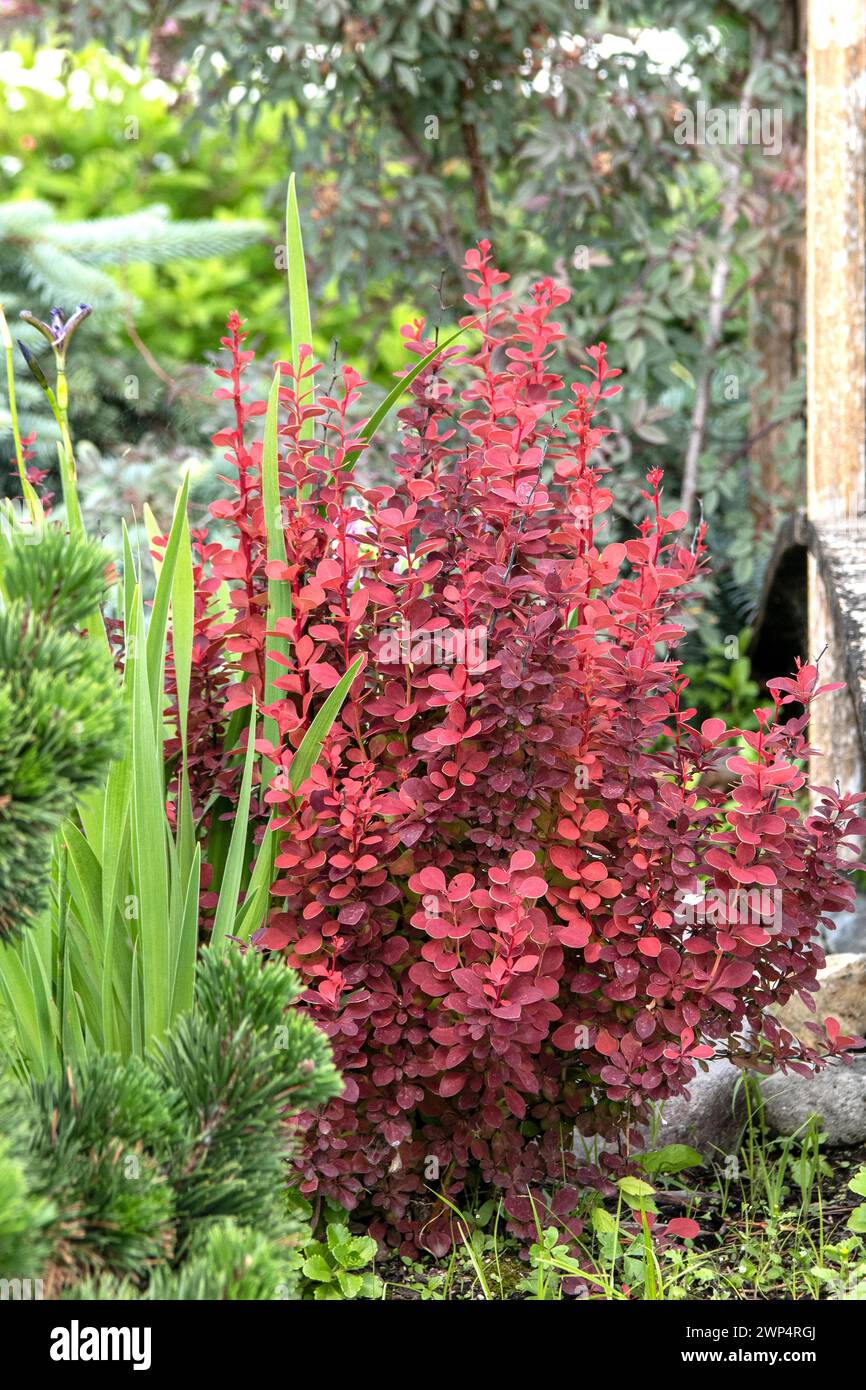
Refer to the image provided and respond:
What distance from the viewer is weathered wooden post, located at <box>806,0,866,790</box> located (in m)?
3.39

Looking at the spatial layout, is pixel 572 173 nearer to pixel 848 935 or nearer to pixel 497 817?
pixel 848 935

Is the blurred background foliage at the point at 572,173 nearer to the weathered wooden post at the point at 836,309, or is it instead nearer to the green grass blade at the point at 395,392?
the weathered wooden post at the point at 836,309

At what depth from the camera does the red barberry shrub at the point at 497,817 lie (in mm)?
1789

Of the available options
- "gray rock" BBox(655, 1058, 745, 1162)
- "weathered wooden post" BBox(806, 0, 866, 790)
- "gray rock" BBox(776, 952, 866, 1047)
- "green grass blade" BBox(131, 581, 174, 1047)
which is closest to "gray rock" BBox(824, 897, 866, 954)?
"weathered wooden post" BBox(806, 0, 866, 790)

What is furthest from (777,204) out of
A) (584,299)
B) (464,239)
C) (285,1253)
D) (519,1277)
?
(285,1253)

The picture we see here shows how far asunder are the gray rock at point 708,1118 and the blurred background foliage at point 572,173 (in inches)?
85.5

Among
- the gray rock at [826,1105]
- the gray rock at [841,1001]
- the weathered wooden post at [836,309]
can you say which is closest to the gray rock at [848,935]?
the weathered wooden post at [836,309]

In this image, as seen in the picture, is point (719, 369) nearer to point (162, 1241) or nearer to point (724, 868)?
point (724, 868)

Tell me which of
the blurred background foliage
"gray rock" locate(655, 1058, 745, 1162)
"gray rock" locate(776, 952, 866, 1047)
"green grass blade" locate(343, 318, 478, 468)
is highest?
the blurred background foliage

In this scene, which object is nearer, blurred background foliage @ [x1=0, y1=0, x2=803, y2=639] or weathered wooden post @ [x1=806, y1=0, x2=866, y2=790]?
weathered wooden post @ [x1=806, y1=0, x2=866, y2=790]

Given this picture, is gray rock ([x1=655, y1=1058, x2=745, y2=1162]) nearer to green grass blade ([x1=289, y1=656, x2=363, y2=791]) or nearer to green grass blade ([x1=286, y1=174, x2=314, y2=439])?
green grass blade ([x1=289, y1=656, x2=363, y2=791])

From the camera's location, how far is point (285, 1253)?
1259 mm

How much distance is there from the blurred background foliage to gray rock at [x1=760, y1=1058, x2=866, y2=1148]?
2.12 metres

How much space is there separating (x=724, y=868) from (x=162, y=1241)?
94cm
